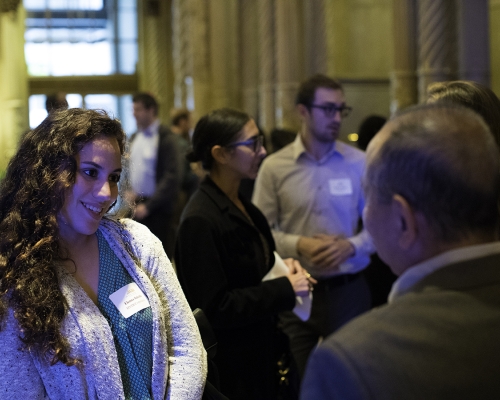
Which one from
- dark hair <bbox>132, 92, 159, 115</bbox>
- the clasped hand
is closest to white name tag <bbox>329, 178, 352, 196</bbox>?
the clasped hand

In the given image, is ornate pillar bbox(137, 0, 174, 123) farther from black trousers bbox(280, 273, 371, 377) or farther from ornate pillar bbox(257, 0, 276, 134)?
black trousers bbox(280, 273, 371, 377)

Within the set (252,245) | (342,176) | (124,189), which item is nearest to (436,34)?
(342,176)

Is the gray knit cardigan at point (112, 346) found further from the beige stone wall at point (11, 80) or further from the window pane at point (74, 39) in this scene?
the window pane at point (74, 39)

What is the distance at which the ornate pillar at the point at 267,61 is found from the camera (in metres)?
12.8

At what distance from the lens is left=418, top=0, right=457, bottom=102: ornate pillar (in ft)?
26.5

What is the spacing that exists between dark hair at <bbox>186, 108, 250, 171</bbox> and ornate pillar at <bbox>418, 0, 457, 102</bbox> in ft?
17.0

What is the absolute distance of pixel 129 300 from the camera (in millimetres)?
2117

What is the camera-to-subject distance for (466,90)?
7.84 ft

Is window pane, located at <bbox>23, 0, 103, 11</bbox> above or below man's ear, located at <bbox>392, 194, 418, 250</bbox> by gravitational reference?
above

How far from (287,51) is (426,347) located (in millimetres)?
11608

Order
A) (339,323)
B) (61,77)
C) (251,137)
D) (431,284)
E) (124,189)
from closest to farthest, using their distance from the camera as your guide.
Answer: (431,284)
(124,189)
(251,137)
(339,323)
(61,77)

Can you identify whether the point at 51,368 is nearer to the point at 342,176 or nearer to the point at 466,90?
the point at 466,90

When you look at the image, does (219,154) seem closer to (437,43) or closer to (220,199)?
(220,199)

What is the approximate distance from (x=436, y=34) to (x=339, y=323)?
16.7 feet
